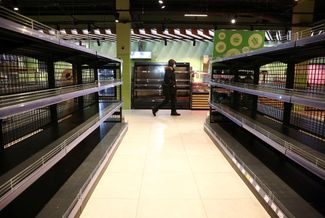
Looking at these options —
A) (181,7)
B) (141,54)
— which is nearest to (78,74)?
(181,7)

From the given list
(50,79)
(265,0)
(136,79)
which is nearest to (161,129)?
(50,79)

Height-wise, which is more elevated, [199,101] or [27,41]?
[27,41]

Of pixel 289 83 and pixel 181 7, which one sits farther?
pixel 181 7

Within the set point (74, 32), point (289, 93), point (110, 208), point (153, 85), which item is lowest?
point (110, 208)

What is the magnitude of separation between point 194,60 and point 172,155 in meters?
9.50

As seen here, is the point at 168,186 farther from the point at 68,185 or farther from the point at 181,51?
the point at 181,51

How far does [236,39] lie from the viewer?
19.6 ft

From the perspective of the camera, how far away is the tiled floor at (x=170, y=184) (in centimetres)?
226

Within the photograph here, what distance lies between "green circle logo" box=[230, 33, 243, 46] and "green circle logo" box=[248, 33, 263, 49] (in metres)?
0.21

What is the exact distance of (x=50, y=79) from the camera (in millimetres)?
3035

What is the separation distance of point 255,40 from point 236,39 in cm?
46

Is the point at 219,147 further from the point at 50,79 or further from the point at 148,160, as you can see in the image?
the point at 50,79

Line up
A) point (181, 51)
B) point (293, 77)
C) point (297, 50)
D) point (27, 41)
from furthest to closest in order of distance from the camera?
point (181, 51) → point (293, 77) → point (297, 50) → point (27, 41)

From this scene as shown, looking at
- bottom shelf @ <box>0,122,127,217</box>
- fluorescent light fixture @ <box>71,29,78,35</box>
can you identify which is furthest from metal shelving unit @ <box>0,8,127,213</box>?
fluorescent light fixture @ <box>71,29,78,35</box>
